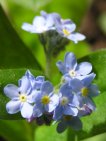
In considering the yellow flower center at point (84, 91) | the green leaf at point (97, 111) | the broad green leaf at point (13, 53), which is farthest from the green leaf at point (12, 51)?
the yellow flower center at point (84, 91)

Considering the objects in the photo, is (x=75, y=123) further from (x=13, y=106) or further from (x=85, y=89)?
(x=13, y=106)

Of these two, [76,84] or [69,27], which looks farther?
[69,27]

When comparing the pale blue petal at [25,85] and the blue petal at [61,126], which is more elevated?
the pale blue petal at [25,85]

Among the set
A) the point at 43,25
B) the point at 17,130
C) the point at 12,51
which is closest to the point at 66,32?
the point at 43,25

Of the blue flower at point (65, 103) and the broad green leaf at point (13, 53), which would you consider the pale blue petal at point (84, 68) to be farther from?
the broad green leaf at point (13, 53)

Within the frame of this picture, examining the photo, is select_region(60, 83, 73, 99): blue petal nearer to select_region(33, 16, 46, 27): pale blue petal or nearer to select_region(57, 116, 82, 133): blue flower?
select_region(57, 116, 82, 133): blue flower

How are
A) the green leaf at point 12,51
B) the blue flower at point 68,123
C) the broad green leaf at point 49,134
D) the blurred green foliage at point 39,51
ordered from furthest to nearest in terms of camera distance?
the green leaf at point 12,51
the broad green leaf at point 49,134
the blurred green foliage at point 39,51
the blue flower at point 68,123

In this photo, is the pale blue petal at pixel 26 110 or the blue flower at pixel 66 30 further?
the blue flower at pixel 66 30
